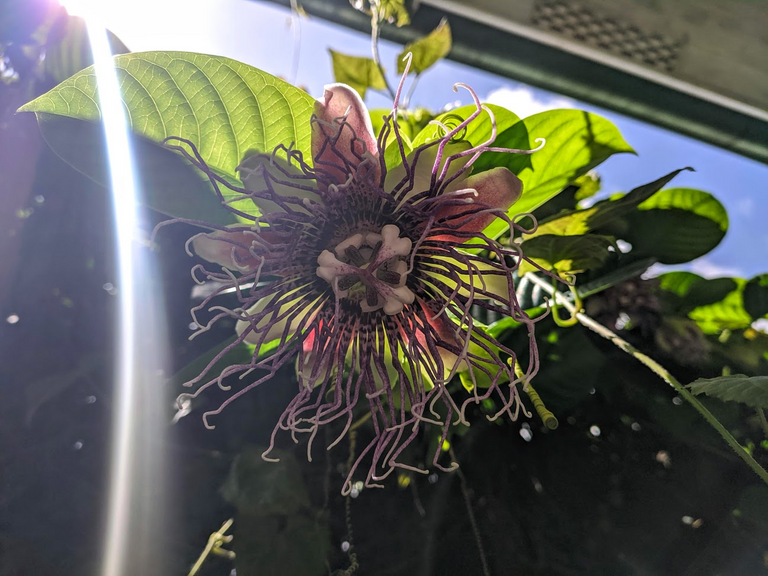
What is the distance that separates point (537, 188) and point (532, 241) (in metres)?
0.05

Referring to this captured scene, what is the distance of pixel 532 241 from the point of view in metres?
0.45

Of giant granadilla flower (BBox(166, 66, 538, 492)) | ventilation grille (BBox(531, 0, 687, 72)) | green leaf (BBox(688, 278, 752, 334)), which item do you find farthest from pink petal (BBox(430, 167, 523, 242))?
ventilation grille (BBox(531, 0, 687, 72))

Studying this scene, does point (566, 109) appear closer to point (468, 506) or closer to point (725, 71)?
point (468, 506)

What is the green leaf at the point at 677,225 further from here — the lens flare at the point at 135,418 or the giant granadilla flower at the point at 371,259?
the lens flare at the point at 135,418

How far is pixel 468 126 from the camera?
Answer: 0.35m

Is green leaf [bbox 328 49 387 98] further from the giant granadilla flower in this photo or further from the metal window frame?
the metal window frame

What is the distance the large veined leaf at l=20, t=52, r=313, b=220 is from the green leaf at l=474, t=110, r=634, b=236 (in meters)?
0.17

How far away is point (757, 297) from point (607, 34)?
1.09 m

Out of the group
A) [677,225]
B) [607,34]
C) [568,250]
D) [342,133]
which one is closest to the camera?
[342,133]

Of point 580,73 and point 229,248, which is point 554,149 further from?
point 580,73

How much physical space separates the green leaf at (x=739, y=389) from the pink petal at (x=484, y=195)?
9.0 inches

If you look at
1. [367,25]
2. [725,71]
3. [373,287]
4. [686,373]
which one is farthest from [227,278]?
[725,71]

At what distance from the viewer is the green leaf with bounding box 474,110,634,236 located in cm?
39

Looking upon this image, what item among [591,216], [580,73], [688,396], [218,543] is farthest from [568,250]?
[580,73]
